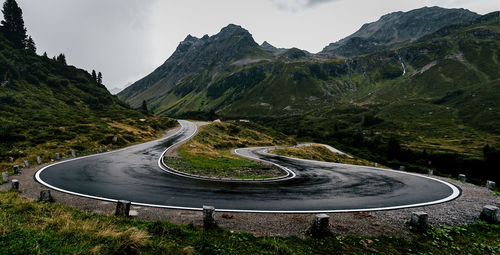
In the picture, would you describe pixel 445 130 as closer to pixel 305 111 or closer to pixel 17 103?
pixel 305 111

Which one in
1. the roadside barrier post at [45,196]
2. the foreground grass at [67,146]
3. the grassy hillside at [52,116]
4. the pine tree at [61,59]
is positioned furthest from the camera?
the pine tree at [61,59]

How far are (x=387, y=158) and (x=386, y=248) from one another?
8381 centimetres

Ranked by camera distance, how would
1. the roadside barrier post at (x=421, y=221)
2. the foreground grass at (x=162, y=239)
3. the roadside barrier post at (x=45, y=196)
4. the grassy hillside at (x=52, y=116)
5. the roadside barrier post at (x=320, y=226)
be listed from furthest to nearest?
the grassy hillside at (x=52, y=116)
the roadside barrier post at (x=45, y=196)
the roadside barrier post at (x=421, y=221)
the roadside barrier post at (x=320, y=226)
the foreground grass at (x=162, y=239)

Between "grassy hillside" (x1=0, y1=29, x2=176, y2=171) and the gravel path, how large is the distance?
20.8m

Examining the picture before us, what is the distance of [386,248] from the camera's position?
7641 millimetres

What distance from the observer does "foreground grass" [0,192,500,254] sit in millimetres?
5633

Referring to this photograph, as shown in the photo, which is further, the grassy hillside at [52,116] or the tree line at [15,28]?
the tree line at [15,28]

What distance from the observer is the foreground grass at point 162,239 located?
18.5 feet

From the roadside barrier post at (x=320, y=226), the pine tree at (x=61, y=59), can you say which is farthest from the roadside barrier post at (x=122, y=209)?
the pine tree at (x=61, y=59)

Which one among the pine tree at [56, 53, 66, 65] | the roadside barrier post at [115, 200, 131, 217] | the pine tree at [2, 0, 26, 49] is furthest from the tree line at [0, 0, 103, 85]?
the roadside barrier post at [115, 200, 131, 217]

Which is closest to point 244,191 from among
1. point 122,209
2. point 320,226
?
point 320,226

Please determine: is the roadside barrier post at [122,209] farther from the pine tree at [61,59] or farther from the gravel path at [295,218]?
the pine tree at [61,59]

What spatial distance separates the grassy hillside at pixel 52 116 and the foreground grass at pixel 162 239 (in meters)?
23.3

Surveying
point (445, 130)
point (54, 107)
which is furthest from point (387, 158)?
point (54, 107)
